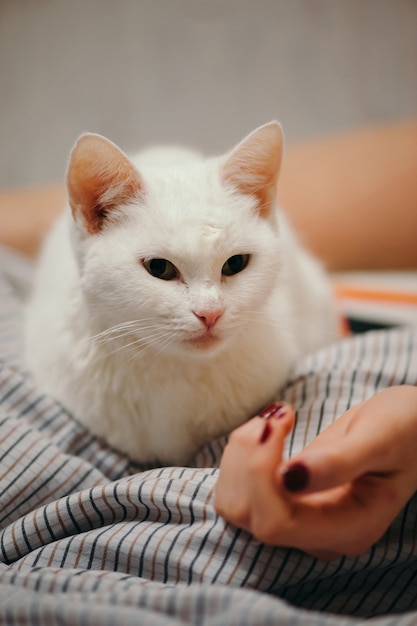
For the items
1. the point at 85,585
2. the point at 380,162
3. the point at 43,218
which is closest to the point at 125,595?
the point at 85,585

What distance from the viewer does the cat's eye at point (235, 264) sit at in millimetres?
831

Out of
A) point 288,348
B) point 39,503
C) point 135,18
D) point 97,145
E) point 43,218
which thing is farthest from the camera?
point 135,18

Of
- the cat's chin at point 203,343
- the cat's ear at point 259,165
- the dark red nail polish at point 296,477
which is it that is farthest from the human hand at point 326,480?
the cat's ear at point 259,165

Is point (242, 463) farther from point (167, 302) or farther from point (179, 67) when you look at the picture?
point (179, 67)

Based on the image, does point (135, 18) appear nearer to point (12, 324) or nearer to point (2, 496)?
point (12, 324)

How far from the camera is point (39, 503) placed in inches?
35.6

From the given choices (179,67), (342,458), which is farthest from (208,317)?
(179,67)

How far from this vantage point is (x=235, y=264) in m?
0.84

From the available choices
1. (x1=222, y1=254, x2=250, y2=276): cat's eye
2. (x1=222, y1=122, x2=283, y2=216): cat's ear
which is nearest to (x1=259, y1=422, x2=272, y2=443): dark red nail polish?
(x1=222, y1=254, x2=250, y2=276): cat's eye

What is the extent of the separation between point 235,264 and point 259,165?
18cm

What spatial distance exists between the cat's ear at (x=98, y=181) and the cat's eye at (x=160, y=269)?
0.38 feet

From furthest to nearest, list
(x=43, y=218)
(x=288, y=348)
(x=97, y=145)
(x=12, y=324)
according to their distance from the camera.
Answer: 1. (x=43, y=218)
2. (x=12, y=324)
3. (x=288, y=348)
4. (x=97, y=145)

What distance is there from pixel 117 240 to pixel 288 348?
43 cm

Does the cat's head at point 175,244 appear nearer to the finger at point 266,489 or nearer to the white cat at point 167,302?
the white cat at point 167,302
